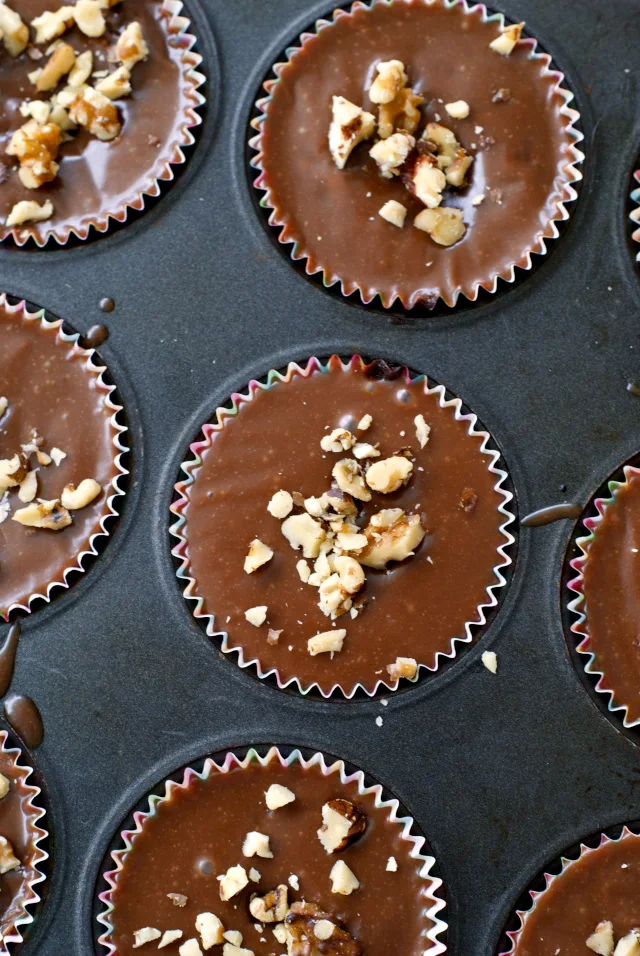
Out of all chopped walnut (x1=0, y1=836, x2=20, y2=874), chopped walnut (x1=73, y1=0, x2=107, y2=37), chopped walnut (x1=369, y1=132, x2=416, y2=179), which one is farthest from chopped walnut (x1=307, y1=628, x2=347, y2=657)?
chopped walnut (x1=73, y1=0, x2=107, y2=37)

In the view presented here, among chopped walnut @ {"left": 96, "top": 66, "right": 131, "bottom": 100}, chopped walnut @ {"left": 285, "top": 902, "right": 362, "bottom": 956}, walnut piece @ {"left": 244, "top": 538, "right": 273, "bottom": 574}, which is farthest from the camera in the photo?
chopped walnut @ {"left": 96, "top": 66, "right": 131, "bottom": 100}

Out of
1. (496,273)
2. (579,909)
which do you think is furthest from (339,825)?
(496,273)

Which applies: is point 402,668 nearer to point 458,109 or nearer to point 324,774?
point 324,774

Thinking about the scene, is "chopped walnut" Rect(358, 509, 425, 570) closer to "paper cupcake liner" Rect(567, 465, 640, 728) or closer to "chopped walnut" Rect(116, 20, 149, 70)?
"paper cupcake liner" Rect(567, 465, 640, 728)

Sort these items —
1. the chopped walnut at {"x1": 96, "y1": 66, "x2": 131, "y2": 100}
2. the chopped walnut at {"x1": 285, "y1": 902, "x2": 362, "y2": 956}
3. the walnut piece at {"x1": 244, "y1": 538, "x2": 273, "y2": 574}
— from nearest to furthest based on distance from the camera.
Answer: the chopped walnut at {"x1": 285, "y1": 902, "x2": 362, "y2": 956} < the walnut piece at {"x1": 244, "y1": 538, "x2": 273, "y2": 574} < the chopped walnut at {"x1": 96, "y1": 66, "x2": 131, "y2": 100}

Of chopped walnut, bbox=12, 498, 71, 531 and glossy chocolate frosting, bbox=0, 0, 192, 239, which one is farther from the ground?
glossy chocolate frosting, bbox=0, 0, 192, 239
